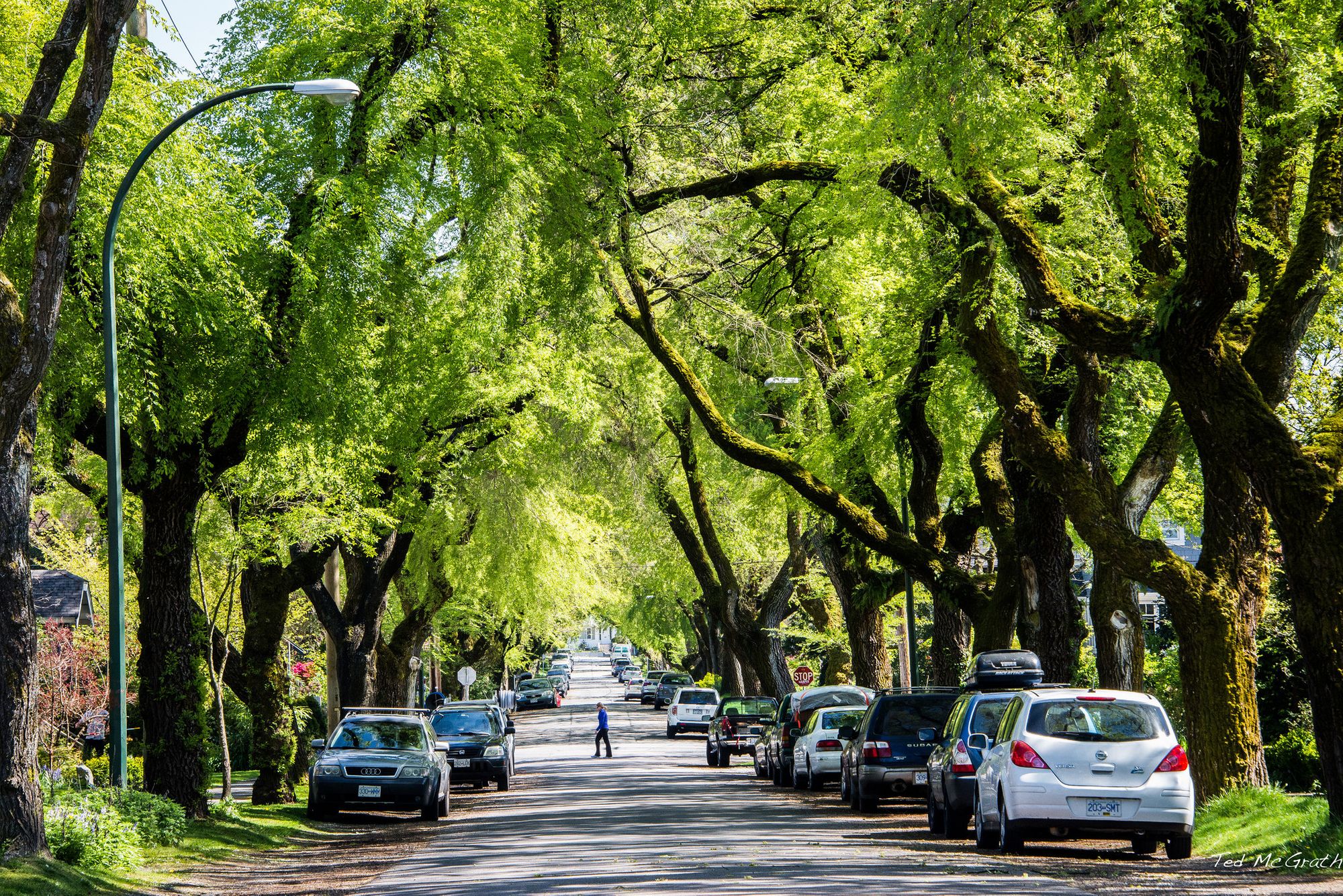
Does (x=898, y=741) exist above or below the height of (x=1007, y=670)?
below

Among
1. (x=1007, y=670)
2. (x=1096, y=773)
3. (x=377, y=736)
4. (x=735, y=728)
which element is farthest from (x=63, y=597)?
(x=1096, y=773)

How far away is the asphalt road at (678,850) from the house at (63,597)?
48.5ft

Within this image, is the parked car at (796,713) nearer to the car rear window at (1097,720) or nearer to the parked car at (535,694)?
the car rear window at (1097,720)

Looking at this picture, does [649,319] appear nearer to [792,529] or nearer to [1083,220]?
[1083,220]

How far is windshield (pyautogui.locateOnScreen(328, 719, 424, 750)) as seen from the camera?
23.1 meters

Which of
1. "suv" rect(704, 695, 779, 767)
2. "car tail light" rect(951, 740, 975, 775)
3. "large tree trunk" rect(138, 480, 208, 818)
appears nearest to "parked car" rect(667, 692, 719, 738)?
"suv" rect(704, 695, 779, 767)

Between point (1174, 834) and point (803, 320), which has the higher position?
point (803, 320)

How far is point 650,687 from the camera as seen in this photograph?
91.3m

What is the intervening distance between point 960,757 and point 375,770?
31.9 feet

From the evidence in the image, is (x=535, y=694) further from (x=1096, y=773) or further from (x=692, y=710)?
(x=1096, y=773)

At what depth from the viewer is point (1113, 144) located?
46.6ft

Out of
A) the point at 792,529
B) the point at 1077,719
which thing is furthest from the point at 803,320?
the point at 1077,719

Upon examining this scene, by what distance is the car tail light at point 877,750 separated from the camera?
21.2m

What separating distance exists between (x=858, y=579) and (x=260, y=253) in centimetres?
1725
